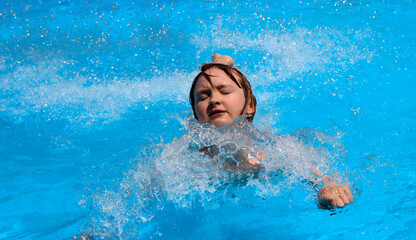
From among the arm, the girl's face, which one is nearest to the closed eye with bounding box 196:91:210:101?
the girl's face

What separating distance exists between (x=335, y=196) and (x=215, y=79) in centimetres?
105

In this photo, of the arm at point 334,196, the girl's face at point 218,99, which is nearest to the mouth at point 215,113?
the girl's face at point 218,99

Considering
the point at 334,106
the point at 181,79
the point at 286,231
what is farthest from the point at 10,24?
the point at 286,231

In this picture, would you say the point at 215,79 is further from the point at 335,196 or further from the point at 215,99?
the point at 335,196

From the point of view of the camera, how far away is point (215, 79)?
2611mm

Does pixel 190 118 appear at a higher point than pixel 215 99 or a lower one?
higher

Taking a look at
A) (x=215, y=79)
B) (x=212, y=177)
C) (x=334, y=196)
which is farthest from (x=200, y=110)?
(x=334, y=196)

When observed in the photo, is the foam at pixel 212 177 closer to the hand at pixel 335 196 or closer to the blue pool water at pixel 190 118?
the blue pool water at pixel 190 118

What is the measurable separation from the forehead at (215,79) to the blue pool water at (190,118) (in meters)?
0.29

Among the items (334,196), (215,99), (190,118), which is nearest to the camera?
(334,196)

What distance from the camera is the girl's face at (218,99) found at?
2527mm

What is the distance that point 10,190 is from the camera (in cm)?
293

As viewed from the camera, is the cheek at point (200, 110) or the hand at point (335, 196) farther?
the cheek at point (200, 110)

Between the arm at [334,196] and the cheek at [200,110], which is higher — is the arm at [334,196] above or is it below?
below
